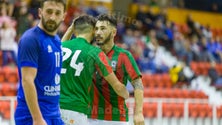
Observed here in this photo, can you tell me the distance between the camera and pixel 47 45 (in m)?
5.39

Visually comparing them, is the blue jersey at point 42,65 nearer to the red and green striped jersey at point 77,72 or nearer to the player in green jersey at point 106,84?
the red and green striped jersey at point 77,72

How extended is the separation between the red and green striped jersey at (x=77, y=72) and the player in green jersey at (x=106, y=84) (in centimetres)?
64

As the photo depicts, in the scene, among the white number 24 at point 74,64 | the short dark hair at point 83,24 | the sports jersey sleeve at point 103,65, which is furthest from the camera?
the short dark hair at point 83,24

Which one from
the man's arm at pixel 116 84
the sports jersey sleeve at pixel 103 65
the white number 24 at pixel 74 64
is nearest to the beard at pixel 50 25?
the white number 24 at pixel 74 64

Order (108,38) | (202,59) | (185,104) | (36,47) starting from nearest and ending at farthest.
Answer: (36,47) → (108,38) → (185,104) → (202,59)

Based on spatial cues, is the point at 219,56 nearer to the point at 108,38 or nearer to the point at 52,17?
the point at 108,38

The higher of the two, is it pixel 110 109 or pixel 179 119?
pixel 110 109

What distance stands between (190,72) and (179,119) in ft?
21.0

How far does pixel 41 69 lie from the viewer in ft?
17.7

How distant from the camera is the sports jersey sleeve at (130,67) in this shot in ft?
24.0

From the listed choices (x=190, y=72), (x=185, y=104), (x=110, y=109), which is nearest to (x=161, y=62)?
(x=190, y=72)

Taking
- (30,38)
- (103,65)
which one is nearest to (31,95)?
(30,38)

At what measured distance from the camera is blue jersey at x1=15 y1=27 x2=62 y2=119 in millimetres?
5191

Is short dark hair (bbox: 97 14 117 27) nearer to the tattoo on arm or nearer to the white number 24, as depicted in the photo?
the tattoo on arm
